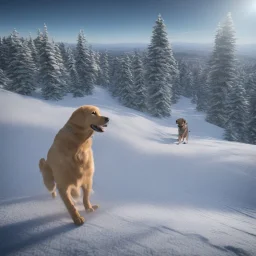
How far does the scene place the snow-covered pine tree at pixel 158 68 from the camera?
25.7m

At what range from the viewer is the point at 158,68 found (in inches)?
1016

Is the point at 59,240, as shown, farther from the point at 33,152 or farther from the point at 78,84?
the point at 78,84

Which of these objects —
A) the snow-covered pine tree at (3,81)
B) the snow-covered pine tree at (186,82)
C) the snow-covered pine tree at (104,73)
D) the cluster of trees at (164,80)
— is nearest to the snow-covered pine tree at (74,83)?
the cluster of trees at (164,80)

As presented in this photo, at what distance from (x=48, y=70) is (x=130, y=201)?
111 feet

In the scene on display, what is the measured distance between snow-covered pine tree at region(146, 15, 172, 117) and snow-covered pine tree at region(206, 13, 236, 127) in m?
7.69

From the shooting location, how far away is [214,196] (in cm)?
415

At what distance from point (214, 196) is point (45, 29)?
3592 centimetres

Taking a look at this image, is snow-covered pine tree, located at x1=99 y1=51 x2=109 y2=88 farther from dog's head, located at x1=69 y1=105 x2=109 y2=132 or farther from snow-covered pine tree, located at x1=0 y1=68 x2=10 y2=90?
dog's head, located at x1=69 y1=105 x2=109 y2=132

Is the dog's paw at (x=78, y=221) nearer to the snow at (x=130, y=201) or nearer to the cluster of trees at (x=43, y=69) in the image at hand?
the snow at (x=130, y=201)

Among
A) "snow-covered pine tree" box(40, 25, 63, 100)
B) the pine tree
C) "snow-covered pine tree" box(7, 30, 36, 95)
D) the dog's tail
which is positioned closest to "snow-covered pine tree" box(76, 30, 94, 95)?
the pine tree

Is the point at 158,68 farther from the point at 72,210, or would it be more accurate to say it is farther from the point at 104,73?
the point at 104,73

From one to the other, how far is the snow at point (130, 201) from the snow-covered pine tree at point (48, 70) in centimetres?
2736

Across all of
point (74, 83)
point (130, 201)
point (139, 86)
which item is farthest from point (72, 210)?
point (74, 83)

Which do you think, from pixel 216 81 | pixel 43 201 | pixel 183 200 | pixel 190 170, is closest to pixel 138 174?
pixel 183 200
